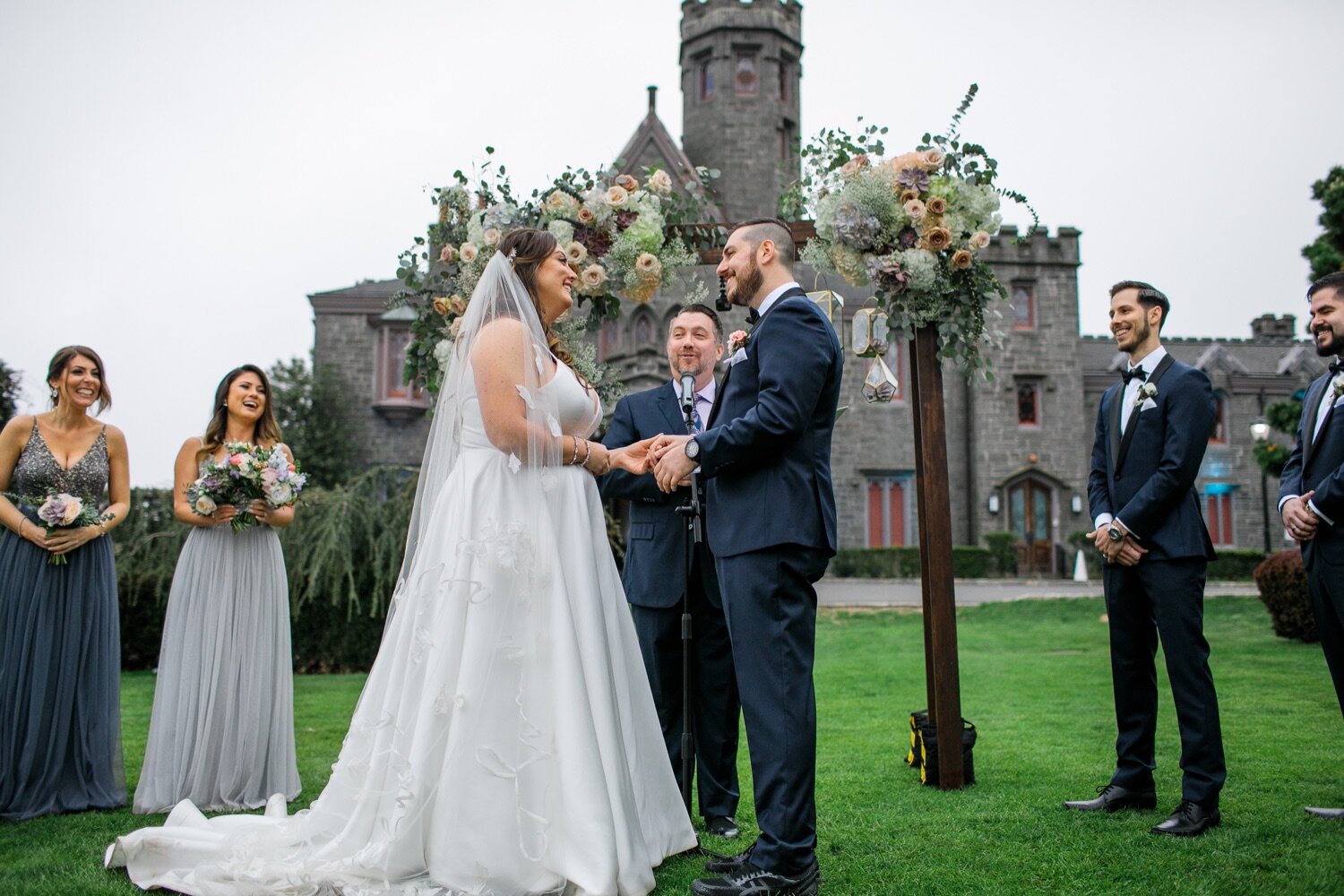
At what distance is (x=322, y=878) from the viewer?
3.95m

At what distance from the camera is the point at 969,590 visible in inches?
1032

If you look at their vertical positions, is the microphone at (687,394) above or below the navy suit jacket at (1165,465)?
above

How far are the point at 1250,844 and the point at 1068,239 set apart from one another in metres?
31.7

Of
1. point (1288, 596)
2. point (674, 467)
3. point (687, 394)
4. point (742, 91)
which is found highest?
point (742, 91)

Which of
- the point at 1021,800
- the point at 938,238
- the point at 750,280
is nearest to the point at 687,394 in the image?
the point at 750,280

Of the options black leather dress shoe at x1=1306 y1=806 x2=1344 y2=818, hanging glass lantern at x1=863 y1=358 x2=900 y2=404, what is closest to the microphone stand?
hanging glass lantern at x1=863 y1=358 x2=900 y2=404

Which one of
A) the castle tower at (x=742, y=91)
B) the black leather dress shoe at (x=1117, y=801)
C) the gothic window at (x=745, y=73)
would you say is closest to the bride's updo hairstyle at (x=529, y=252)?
the black leather dress shoe at (x=1117, y=801)

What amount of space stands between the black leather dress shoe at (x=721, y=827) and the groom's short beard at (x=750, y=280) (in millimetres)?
2563

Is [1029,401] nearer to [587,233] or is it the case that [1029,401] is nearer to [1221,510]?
[1221,510]

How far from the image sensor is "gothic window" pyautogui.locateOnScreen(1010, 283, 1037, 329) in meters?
33.5

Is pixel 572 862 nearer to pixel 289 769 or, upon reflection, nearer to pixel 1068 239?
pixel 289 769

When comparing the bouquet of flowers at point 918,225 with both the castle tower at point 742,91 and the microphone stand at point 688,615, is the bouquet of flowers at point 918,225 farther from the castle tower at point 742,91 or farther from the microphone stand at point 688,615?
the castle tower at point 742,91

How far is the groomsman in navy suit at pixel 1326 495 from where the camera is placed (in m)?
4.96

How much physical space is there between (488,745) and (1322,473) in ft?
A: 14.0
